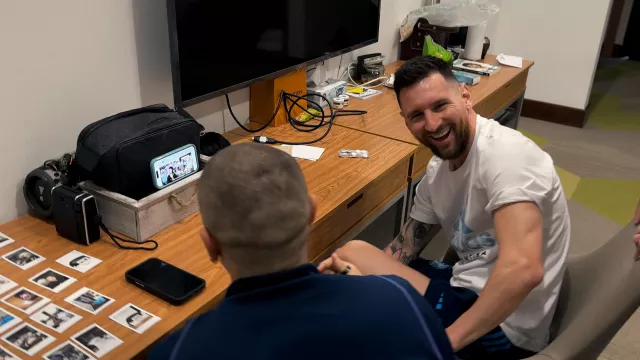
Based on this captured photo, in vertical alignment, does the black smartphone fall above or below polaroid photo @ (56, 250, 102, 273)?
above

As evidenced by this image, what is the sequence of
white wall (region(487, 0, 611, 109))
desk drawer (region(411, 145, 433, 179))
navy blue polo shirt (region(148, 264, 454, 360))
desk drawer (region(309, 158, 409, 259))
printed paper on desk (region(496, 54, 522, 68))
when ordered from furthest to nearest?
white wall (region(487, 0, 611, 109)) < printed paper on desk (region(496, 54, 522, 68)) < desk drawer (region(411, 145, 433, 179)) < desk drawer (region(309, 158, 409, 259)) < navy blue polo shirt (region(148, 264, 454, 360))

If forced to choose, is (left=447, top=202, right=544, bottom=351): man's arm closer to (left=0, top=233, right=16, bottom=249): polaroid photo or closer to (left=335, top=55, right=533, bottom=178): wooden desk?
(left=335, top=55, right=533, bottom=178): wooden desk

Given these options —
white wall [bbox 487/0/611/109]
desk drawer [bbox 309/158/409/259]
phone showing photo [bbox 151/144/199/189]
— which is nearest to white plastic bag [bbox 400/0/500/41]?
white wall [bbox 487/0/611/109]

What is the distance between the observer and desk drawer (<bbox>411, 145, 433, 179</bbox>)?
212 centimetres

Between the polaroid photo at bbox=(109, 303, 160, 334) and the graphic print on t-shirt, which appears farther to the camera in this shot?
the graphic print on t-shirt

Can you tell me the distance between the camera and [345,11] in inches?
97.9

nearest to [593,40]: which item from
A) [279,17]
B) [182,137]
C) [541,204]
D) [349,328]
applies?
[279,17]

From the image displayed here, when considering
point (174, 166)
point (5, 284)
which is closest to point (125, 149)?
point (174, 166)

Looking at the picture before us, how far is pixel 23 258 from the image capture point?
1342 millimetres

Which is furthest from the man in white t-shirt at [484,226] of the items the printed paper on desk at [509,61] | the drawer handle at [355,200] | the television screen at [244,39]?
the printed paper on desk at [509,61]

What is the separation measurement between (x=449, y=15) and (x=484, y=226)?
2.05 meters

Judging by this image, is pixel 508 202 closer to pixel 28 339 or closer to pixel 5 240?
pixel 28 339

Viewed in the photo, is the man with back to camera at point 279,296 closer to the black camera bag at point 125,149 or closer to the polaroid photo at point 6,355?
the polaroid photo at point 6,355

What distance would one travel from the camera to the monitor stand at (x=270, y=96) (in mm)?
2191
